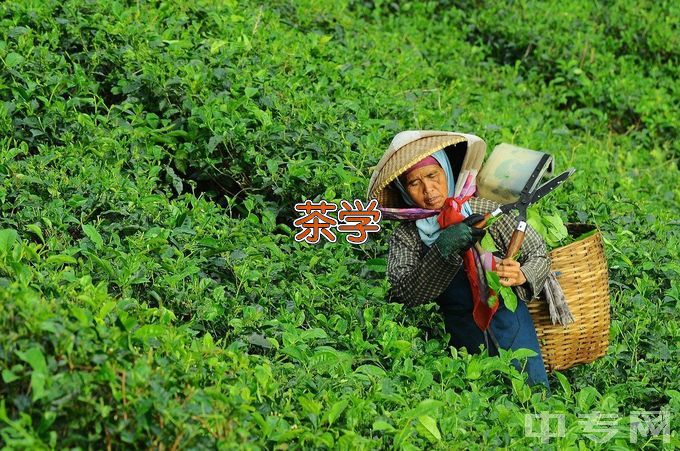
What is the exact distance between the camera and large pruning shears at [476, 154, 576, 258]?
13.5 feet

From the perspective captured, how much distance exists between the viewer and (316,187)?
5211mm

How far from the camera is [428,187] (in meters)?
4.34

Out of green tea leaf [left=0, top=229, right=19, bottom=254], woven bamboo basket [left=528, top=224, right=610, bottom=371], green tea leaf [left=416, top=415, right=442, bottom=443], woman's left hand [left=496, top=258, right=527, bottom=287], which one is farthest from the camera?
woven bamboo basket [left=528, top=224, right=610, bottom=371]

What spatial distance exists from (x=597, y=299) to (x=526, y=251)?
17.4 inches

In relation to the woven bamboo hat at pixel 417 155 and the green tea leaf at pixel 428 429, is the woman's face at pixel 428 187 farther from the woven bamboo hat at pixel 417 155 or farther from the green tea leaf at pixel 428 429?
the green tea leaf at pixel 428 429

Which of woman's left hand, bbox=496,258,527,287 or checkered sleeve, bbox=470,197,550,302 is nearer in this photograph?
woman's left hand, bbox=496,258,527,287

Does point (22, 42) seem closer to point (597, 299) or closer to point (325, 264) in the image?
point (325, 264)

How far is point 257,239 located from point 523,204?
4.26ft

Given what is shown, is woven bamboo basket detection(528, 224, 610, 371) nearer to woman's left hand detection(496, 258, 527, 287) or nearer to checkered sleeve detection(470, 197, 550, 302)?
checkered sleeve detection(470, 197, 550, 302)

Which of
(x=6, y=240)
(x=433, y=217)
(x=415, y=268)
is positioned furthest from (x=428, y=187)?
(x=6, y=240)

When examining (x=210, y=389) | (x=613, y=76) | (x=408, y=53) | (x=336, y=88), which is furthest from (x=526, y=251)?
(x=613, y=76)

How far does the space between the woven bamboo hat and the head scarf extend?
0.04 m

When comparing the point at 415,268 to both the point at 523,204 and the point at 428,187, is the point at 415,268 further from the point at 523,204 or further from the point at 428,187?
the point at 523,204

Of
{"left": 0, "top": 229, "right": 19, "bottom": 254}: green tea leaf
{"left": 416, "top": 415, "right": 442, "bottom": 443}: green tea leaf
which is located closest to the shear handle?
{"left": 416, "top": 415, "right": 442, "bottom": 443}: green tea leaf
